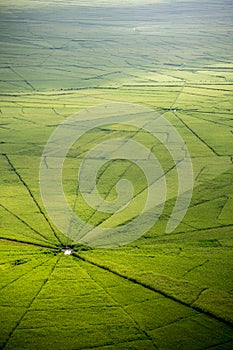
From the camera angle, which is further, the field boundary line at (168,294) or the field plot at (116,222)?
the field boundary line at (168,294)

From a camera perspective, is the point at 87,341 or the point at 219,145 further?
the point at 219,145

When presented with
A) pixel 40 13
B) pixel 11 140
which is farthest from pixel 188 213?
pixel 40 13

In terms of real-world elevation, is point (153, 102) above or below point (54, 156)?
above

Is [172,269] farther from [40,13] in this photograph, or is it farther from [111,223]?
[40,13]

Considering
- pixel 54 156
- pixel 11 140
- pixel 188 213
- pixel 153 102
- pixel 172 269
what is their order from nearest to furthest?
pixel 172 269 < pixel 188 213 < pixel 54 156 < pixel 11 140 < pixel 153 102

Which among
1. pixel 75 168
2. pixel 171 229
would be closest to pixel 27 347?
pixel 171 229

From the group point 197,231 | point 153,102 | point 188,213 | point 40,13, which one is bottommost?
point 197,231

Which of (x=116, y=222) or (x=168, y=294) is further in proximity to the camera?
(x=116, y=222)

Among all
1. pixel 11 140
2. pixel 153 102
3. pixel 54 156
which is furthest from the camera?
pixel 153 102
